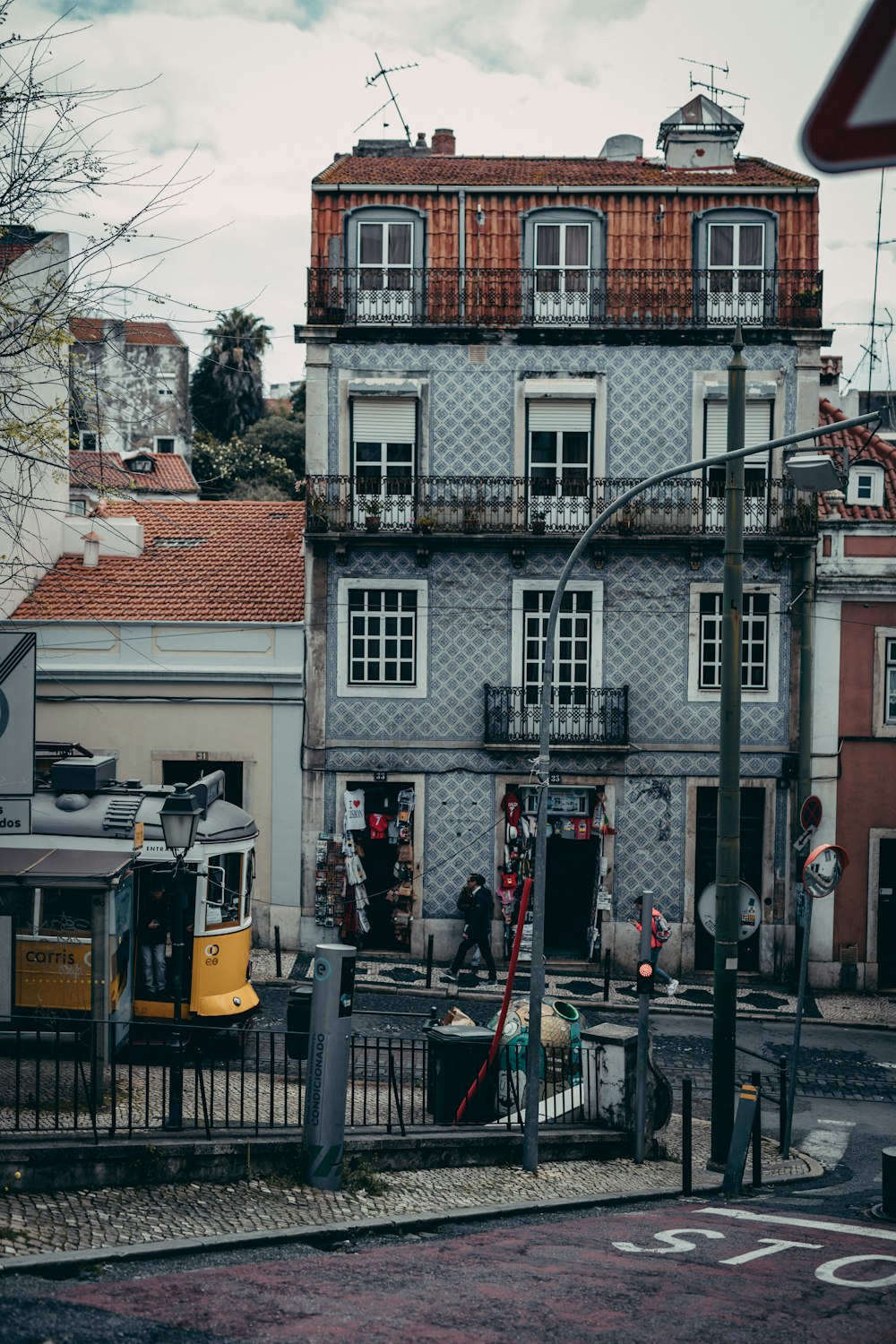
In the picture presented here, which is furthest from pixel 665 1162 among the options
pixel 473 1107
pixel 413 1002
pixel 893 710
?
pixel 893 710

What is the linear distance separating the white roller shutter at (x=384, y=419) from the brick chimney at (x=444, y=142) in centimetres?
737

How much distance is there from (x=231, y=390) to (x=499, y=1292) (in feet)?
167

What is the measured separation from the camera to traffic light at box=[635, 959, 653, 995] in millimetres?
12930

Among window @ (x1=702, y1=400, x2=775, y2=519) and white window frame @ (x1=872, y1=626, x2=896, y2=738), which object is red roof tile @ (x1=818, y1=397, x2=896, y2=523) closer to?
window @ (x1=702, y1=400, x2=775, y2=519)

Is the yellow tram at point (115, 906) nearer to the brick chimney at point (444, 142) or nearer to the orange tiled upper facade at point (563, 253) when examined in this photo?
the orange tiled upper facade at point (563, 253)

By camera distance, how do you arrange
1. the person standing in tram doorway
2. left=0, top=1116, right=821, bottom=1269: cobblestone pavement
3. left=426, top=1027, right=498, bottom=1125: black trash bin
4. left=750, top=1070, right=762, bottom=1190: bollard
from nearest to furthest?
1. left=0, top=1116, right=821, bottom=1269: cobblestone pavement
2. left=750, top=1070, right=762, bottom=1190: bollard
3. left=426, top=1027, right=498, bottom=1125: black trash bin
4. the person standing in tram doorway

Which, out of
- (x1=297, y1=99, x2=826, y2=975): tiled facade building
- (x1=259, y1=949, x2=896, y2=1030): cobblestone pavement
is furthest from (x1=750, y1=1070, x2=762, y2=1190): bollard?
(x1=297, y1=99, x2=826, y2=975): tiled facade building

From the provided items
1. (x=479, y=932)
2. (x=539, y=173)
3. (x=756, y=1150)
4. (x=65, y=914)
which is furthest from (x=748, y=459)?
(x=65, y=914)

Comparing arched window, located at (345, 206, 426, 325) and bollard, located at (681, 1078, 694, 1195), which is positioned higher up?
arched window, located at (345, 206, 426, 325)

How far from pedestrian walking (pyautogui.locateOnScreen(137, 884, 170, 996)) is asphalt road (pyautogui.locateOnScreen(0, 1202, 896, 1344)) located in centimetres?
598

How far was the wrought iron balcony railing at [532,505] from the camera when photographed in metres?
23.4

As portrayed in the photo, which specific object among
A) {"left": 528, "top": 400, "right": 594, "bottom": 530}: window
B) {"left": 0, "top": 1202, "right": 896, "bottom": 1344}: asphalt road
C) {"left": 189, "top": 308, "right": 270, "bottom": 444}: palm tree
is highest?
{"left": 189, "top": 308, "right": 270, "bottom": 444}: palm tree

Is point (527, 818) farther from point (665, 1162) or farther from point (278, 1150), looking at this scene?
point (278, 1150)

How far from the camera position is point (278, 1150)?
10953mm
